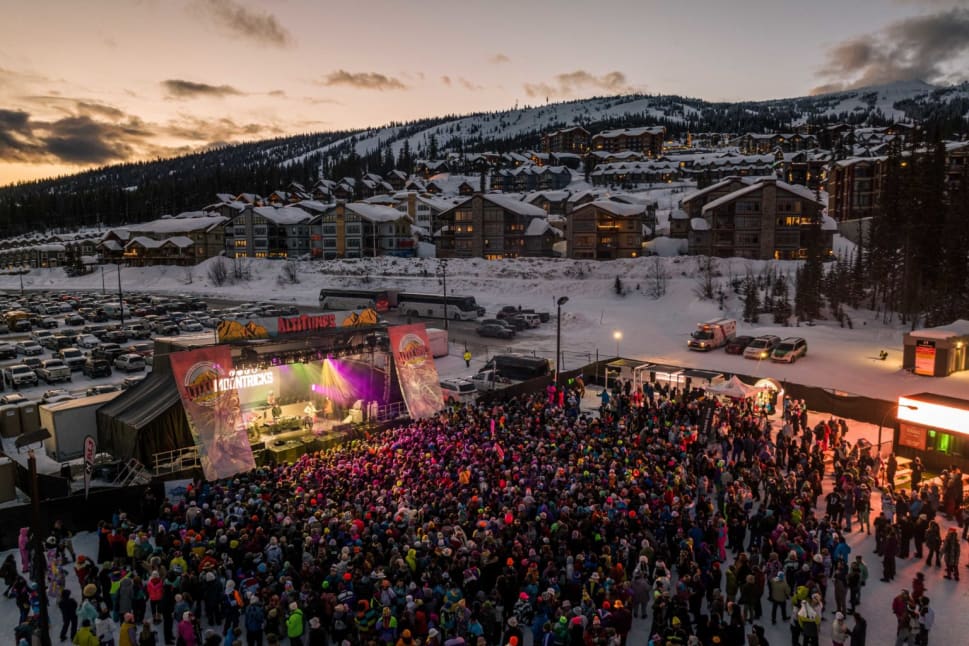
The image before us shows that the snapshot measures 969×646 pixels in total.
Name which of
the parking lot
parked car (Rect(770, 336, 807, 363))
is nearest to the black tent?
the parking lot

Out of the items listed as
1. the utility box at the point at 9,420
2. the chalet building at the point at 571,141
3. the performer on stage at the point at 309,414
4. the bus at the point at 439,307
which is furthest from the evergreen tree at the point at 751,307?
the chalet building at the point at 571,141

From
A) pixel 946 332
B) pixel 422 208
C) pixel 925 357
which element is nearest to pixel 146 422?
pixel 925 357

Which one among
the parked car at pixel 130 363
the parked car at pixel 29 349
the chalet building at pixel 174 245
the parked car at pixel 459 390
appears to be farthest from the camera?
the chalet building at pixel 174 245

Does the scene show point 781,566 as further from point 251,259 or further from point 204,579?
point 251,259

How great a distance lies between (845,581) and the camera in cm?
1165

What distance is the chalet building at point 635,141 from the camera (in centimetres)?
15225

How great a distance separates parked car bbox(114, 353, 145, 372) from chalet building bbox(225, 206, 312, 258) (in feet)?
212

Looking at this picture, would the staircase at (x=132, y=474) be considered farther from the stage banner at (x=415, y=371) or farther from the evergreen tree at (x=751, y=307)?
the evergreen tree at (x=751, y=307)

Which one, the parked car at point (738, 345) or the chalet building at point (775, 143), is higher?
the chalet building at point (775, 143)

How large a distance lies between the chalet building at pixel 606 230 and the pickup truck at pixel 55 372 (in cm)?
5696

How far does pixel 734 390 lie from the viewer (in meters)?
24.0

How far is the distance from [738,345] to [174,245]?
96847mm

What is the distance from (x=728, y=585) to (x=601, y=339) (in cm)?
3401

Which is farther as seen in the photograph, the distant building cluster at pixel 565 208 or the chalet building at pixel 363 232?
the chalet building at pixel 363 232
